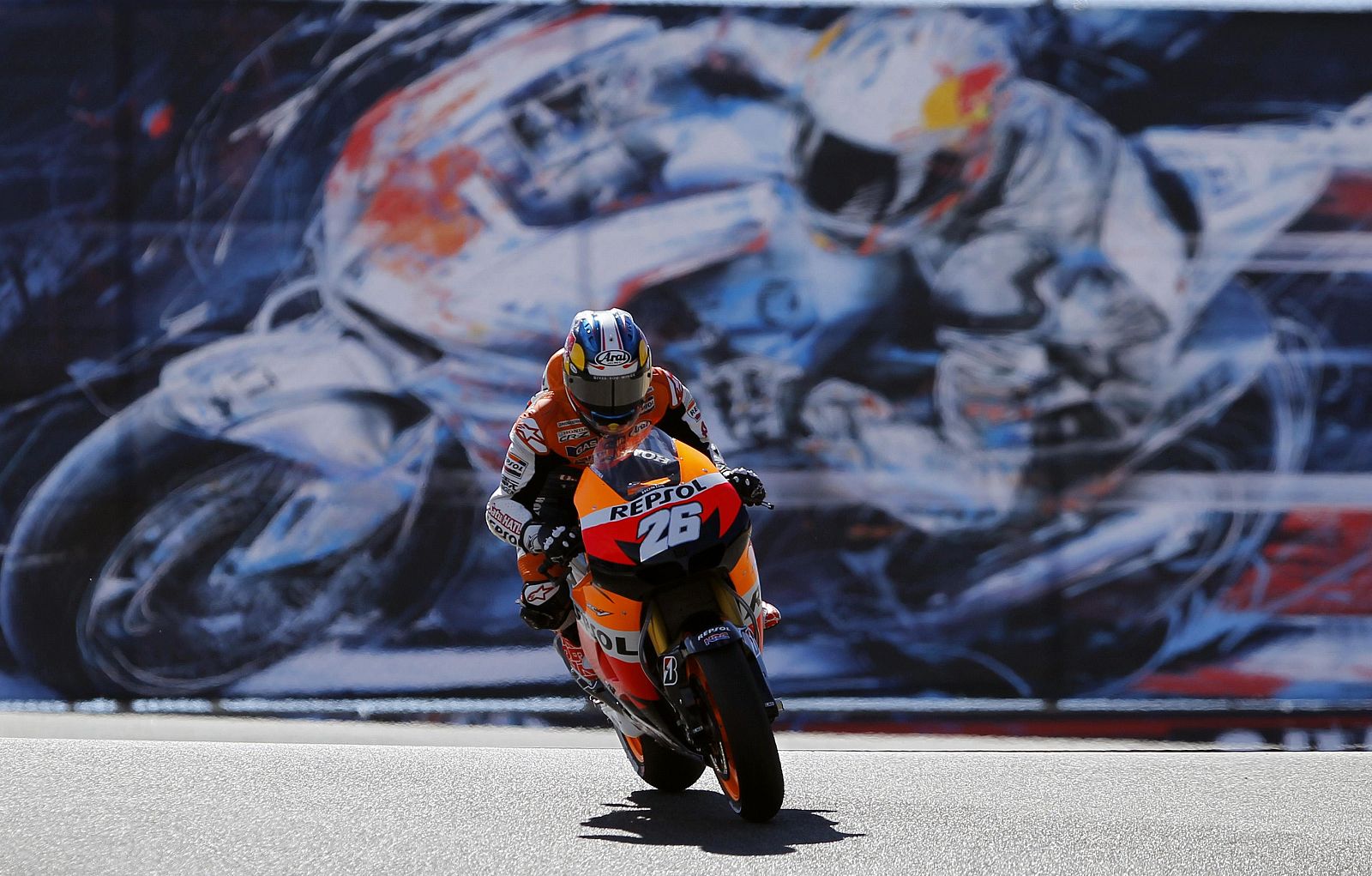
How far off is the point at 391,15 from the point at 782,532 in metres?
3.78

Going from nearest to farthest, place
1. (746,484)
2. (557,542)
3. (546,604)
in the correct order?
(557,542), (746,484), (546,604)

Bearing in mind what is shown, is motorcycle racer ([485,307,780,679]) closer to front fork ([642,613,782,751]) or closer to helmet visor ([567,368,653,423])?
helmet visor ([567,368,653,423])

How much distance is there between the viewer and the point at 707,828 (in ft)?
17.3

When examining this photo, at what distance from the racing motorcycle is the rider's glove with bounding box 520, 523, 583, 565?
5 centimetres

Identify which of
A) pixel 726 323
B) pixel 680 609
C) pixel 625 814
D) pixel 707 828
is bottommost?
pixel 625 814

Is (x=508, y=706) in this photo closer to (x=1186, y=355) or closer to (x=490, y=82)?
(x=490, y=82)

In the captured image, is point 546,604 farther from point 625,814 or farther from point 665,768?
point 625,814

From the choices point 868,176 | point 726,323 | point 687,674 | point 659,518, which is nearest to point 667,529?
point 659,518

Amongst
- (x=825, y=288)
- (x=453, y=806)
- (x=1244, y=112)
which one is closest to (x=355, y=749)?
(x=453, y=806)

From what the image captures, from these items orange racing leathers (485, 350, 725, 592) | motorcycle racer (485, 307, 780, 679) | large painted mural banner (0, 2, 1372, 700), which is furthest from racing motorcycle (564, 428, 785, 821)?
large painted mural banner (0, 2, 1372, 700)

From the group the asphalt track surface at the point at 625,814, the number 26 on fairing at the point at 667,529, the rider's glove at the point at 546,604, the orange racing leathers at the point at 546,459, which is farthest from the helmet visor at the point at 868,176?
the number 26 on fairing at the point at 667,529

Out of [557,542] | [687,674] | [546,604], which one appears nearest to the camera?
[687,674]

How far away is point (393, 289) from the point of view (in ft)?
34.0

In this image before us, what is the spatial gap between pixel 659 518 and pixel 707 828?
926mm
